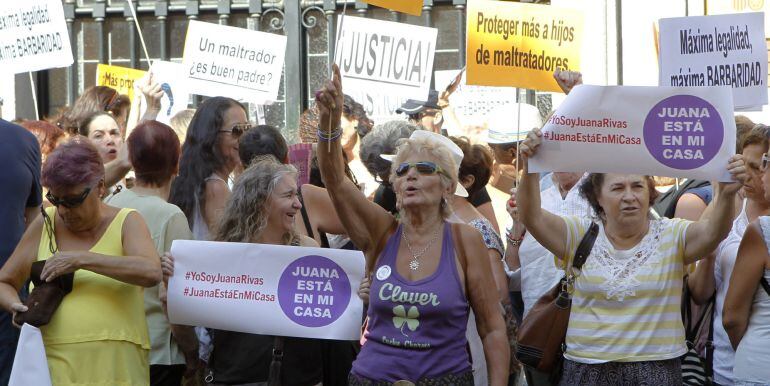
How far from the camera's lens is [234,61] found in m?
9.30

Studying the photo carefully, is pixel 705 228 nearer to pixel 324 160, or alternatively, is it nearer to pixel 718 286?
pixel 718 286

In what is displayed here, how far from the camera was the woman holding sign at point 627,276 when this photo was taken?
15.1 feet

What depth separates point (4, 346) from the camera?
17.1 ft

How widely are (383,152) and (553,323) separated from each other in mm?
1603

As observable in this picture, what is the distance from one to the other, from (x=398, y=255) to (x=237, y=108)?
1723 mm

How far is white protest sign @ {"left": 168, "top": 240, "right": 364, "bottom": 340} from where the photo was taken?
501 centimetres

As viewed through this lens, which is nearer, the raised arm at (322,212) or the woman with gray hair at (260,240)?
the woman with gray hair at (260,240)

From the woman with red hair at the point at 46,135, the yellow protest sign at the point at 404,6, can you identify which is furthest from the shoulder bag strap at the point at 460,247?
the woman with red hair at the point at 46,135

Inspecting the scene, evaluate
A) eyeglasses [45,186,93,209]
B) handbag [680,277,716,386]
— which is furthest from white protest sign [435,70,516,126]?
eyeglasses [45,186,93,209]

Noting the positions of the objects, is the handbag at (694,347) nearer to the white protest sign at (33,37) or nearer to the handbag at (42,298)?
the handbag at (42,298)

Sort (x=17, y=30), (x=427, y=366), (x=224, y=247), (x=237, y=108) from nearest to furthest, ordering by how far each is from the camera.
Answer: (x=427, y=366) → (x=224, y=247) → (x=237, y=108) → (x=17, y=30)

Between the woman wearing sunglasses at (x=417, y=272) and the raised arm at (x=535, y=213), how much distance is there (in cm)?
22

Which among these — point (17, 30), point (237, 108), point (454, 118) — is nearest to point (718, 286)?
point (237, 108)

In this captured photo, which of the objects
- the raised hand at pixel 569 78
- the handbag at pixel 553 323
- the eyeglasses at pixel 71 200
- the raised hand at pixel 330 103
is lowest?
the handbag at pixel 553 323
